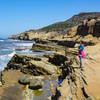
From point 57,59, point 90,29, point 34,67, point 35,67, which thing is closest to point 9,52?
point 57,59

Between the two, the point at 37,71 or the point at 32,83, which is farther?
the point at 37,71

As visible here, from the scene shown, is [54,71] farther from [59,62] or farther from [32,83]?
[32,83]

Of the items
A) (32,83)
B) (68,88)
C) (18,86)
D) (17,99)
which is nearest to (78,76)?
(68,88)

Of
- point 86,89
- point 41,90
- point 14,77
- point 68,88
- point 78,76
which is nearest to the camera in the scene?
point 86,89

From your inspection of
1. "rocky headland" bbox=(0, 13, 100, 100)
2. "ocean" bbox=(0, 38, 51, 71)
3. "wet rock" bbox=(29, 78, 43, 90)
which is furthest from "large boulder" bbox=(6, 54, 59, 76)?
"wet rock" bbox=(29, 78, 43, 90)

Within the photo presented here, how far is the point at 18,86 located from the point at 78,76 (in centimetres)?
890

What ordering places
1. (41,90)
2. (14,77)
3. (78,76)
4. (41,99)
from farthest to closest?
(14,77) < (41,90) < (41,99) < (78,76)

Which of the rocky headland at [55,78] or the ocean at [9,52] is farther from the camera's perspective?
the ocean at [9,52]

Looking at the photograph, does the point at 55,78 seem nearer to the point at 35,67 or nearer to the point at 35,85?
the point at 35,67

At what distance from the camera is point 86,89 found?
31.4 ft

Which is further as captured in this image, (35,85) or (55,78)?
(55,78)

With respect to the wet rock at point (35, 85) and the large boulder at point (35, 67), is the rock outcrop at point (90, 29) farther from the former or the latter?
the wet rock at point (35, 85)

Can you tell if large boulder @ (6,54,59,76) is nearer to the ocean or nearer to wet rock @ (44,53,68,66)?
wet rock @ (44,53,68,66)

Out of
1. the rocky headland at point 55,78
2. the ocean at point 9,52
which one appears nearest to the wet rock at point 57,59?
the rocky headland at point 55,78
